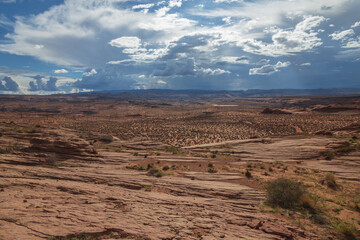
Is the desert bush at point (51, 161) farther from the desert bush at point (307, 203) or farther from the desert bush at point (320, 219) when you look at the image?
the desert bush at point (320, 219)

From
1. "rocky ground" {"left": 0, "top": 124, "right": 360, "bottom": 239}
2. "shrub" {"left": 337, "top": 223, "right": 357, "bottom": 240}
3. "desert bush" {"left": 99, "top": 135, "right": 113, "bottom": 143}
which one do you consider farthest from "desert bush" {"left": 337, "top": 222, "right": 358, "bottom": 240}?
"desert bush" {"left": 99, "top": 135, "right": 113, "bottom": 143}

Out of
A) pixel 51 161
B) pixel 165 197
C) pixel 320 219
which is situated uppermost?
pixel 51 161

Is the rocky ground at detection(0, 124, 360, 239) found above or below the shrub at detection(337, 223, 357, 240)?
above

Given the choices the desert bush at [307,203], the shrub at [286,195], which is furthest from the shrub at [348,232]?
the shrub at [286,195]

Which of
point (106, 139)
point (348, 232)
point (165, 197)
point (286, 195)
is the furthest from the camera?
point (106, 139)

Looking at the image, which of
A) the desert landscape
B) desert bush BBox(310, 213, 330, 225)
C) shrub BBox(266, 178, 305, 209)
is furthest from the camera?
shrub BBox(266, 178, 305, 209)

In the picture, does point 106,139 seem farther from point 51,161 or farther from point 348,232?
point 348,232

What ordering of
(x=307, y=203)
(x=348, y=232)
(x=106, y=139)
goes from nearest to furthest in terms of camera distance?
(x=348, y=232) → (x=307, y=203) → (x=106, y=139)

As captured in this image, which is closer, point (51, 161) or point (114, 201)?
point (114, 201)

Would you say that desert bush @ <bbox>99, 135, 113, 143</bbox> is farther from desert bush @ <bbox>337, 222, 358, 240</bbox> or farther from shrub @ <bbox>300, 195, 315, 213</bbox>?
desert bush @ <bbox>337, 222, 358, 240</bbox>

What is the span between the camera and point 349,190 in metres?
13.3

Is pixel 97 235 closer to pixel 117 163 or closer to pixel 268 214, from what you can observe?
pixel 268 214

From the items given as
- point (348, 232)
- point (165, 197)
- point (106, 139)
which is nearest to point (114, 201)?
point (165, 197)

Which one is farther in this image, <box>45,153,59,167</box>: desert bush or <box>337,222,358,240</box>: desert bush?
Answer: <box>45,153,59,167</box>: desert bush
